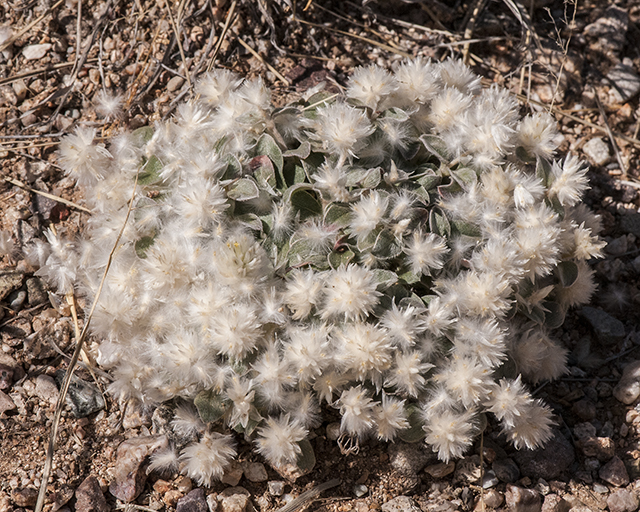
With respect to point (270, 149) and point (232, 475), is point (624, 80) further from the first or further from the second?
point (232, 475)

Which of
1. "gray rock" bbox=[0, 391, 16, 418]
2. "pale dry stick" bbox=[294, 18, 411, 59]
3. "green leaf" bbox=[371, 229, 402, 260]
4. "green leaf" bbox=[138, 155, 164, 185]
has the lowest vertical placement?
"gray rock" bbox=[0, 391, 16, 418]

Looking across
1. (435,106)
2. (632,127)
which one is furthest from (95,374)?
(632,127)

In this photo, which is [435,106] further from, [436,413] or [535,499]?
[535,499]

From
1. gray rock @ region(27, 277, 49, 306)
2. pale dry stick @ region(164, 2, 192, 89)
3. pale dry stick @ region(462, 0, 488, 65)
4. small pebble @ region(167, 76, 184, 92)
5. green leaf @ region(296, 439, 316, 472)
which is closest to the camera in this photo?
green leaf @ region(296, 439, 316, 472)

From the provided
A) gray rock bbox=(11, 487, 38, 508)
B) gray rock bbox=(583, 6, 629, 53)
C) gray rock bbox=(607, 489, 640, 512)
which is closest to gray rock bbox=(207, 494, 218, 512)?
gray rock bbox=(11, 487, 38, 508)

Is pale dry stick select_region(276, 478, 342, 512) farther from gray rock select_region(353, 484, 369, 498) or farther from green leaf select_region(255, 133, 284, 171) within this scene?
green leaf select_region(255, 133, 284, 171)

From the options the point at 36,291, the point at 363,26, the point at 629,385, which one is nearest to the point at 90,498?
the point at 36,291
